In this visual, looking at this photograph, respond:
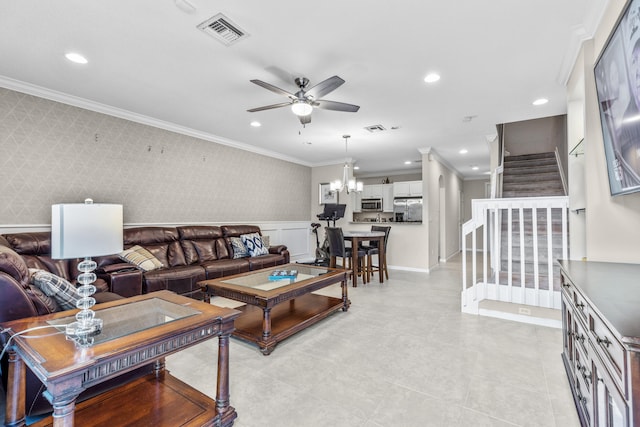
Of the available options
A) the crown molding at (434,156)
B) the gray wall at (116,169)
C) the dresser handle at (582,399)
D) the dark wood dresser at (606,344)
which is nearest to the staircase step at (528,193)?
the crown molding at (434,156)

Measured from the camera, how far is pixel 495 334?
2801mm

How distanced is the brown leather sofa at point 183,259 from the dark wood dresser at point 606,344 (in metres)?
3.58

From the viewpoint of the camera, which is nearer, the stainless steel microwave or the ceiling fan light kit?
the ceiling fan light kit

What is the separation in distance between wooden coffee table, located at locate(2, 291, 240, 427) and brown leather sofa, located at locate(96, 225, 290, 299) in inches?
64.9

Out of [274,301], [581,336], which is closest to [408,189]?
[274,301]

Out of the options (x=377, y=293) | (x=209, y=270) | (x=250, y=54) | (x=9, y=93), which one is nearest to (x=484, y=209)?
(x=377, y=293)

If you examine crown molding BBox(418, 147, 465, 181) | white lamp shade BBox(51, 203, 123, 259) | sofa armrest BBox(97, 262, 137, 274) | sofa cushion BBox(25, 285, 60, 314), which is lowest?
sofa armrest BBox(97, 262, 137, 274)

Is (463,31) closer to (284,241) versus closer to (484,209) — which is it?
(484,209)

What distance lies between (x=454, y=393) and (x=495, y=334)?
1.27 meters

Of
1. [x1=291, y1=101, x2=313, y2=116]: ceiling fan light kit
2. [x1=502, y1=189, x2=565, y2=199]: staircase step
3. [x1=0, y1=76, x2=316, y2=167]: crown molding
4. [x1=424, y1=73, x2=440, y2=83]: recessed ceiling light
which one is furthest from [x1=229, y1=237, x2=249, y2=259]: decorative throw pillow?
[x1=502, y1=189, x2=565, y2=199]: staircase step

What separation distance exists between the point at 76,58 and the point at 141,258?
2.19 metres

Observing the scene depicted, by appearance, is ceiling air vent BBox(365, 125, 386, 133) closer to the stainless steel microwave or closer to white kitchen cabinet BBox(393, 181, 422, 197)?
white kitchen cabinet BBox(393, 181, 422, 197)

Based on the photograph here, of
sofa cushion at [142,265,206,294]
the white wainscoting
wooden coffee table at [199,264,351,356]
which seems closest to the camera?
wooden coffee table at [199,264,351,356]

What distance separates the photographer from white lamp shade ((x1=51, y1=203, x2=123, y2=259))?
4.45ft
